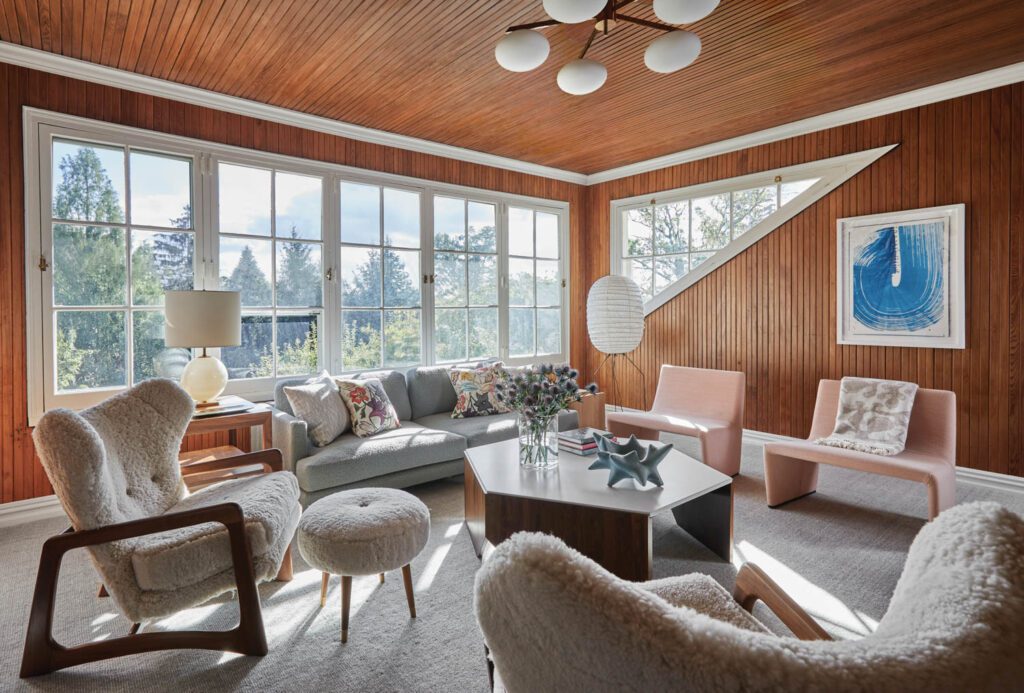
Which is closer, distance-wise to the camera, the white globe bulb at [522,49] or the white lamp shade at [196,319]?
the white globe bulb at [522,49]

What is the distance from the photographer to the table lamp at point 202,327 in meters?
3.04

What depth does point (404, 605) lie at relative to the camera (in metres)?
2.23

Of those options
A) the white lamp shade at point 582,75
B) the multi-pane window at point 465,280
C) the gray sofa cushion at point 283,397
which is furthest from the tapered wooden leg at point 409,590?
the multi-pane window at point 465,280

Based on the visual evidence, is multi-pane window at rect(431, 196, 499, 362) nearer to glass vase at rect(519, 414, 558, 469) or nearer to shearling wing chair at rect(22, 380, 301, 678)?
glass vase at rect(519, 414, 558, 469)

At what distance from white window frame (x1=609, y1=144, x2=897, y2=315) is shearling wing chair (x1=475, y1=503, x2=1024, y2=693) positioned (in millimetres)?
4370

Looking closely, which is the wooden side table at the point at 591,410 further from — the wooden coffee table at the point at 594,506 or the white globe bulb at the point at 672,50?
the white globe bulb at the point at 672,50

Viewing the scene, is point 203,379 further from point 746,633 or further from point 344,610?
point 746,633

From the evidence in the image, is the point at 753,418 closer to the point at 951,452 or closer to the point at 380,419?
the point at 951,452

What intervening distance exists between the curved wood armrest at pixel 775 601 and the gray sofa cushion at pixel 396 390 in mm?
2938

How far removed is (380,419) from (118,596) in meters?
1.94

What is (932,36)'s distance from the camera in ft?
10.00

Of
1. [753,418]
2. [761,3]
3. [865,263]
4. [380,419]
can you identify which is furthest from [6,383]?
[865,263]

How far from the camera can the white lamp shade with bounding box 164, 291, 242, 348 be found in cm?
304

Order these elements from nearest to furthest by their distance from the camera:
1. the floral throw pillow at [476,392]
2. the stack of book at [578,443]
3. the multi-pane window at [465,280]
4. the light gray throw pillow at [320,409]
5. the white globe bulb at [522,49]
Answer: the white globe bulb at [522,49]
the stack of book at [578,443]
the light gray throw pillow at [320,409]
the floral throw pillow at [476,392]
the multi-pane window at [465,280]
